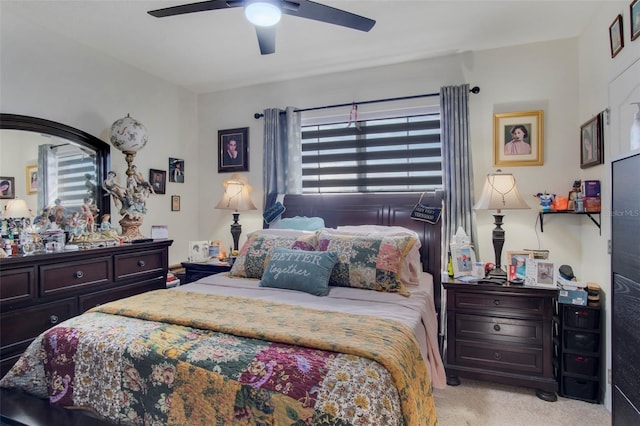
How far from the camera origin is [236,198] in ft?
11.5

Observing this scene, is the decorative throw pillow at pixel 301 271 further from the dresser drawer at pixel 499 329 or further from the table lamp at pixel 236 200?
the table lamp at pixel 236 200

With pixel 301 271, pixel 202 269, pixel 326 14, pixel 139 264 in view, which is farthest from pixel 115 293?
pixel 326 14

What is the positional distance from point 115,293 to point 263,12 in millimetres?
2311

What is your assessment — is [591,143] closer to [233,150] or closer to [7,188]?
[233,150]

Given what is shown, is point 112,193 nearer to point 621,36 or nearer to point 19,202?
point 19,202

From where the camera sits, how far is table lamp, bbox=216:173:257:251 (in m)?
3.50

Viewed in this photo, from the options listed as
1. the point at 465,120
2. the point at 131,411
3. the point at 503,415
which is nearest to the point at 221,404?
the point at 131,411

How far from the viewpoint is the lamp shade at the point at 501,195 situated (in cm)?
254

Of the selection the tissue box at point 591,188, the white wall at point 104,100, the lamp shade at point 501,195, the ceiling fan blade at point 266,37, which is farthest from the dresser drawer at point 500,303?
the white wall at point 104,100

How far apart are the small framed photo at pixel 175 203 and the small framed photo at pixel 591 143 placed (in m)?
3.81

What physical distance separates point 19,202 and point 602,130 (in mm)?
4104

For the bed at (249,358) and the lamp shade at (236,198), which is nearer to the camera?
the bed at (249,358)

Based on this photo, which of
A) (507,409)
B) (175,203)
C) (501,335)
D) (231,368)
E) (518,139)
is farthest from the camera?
(175,203)

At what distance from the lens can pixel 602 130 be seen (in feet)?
7.49
